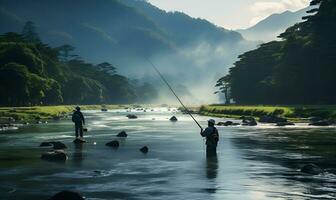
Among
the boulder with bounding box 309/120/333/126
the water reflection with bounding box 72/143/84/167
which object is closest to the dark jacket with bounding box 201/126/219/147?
the water reflection with bounding box 72/143/84/167

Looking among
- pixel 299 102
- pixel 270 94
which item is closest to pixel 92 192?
pixel 299 102

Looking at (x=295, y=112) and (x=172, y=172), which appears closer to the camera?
(x=172, y=172)

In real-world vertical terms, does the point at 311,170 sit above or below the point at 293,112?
below

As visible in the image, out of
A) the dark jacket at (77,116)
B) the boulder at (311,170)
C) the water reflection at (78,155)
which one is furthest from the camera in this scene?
the dark jacket at (77,116)

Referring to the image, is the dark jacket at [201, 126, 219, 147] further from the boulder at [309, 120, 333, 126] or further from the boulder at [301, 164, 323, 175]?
the boulder at [309, 120, 333, 126]

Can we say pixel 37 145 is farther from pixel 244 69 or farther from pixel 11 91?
pixel 244 69

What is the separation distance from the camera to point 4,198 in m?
19.5

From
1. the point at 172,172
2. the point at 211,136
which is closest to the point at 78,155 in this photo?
the point at 211,136

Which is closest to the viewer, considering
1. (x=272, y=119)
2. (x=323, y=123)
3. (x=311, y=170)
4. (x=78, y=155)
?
(x=311, y=170)

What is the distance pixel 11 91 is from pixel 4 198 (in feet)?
313

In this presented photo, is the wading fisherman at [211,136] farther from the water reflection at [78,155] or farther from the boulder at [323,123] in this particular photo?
the boulder at [323,123]

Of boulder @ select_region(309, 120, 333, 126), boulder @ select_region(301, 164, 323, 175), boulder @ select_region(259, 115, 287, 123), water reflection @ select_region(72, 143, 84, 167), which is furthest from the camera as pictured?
boulder @ select_region(259, 115, 287, 123)

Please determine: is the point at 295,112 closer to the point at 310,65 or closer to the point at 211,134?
the point at 310,65

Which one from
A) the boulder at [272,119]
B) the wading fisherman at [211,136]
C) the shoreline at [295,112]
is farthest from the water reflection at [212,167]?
the boulder at [272,119]
